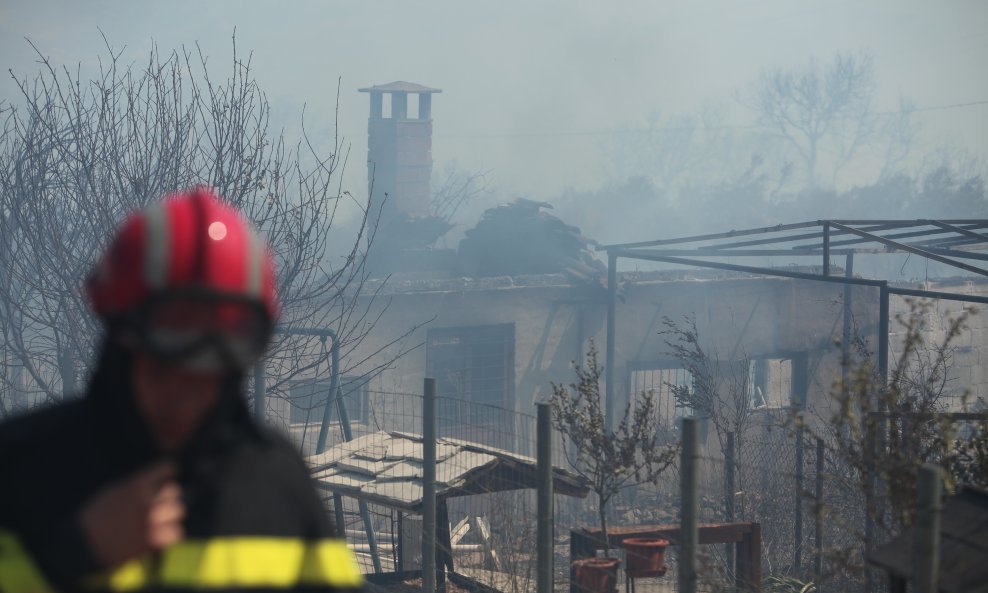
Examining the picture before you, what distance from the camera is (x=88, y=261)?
7660 millimetres

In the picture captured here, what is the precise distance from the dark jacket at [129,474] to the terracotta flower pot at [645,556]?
15.7 feet

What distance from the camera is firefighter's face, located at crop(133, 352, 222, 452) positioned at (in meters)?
1.22

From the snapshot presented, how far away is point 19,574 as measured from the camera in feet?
3.90

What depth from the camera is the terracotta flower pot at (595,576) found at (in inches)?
226

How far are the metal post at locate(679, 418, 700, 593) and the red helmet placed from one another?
2.59 m

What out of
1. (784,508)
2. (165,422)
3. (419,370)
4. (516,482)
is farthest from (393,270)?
(165,422)

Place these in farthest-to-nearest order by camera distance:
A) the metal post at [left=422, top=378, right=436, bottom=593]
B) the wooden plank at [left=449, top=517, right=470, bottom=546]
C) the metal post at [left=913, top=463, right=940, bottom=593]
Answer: the wooden plank at [left=449, top=517, right=470, bottom=546] → the metal post at [left=422, top=378, right=436, bottom=593] → the metal post at [left=913, top=463, right=940, bottom=593]

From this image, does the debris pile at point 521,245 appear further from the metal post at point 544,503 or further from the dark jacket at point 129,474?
the dark jacket at point 129,474

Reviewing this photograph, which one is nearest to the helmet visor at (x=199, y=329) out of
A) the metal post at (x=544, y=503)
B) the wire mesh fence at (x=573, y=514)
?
the wire mesh fence at (x=573, y=514)

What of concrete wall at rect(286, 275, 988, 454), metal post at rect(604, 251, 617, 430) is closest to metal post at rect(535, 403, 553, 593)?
metal post at rect(604, 251, 617, 430)

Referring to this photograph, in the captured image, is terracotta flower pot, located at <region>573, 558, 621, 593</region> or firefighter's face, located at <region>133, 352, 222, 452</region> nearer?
firefighter's face, located at <region>133, 352, 222, 452</region>

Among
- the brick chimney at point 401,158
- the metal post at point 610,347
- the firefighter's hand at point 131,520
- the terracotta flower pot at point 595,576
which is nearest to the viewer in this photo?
the firefighter's hand at point 131,520

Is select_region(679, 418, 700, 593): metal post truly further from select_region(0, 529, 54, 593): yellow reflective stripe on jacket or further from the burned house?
the burned house

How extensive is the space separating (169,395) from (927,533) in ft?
7.92
